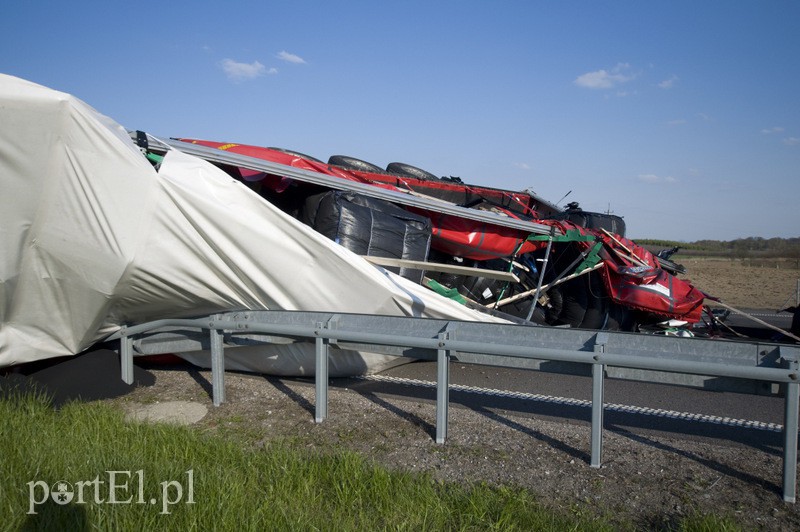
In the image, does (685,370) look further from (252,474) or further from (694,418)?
(252,474)

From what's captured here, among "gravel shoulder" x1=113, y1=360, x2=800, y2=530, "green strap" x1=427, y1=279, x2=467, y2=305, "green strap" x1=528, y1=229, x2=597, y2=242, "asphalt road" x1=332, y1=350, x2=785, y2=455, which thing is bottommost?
"asphalt road" x1=332, y1=350, x2=785, y2=455

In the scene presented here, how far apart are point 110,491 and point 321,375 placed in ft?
5.16

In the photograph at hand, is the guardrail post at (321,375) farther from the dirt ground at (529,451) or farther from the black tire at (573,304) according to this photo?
the black tire at (573,304)

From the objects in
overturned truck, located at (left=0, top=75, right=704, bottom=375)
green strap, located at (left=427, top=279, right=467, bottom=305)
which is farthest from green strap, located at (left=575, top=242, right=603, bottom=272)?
green strap, located at (left=427, top=279, right=467, bottom=305)

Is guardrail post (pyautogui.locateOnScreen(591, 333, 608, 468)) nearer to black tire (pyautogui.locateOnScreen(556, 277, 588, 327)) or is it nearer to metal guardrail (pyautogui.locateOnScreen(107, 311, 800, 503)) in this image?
metal guardrail (pyautogui.locateOnScreen(107, 311, 800, 503))

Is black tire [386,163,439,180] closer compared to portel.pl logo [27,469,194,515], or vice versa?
portel.pl logo [27,469,194,515]

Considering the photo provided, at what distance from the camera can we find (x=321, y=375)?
4.50m

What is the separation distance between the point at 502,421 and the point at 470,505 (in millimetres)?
1490

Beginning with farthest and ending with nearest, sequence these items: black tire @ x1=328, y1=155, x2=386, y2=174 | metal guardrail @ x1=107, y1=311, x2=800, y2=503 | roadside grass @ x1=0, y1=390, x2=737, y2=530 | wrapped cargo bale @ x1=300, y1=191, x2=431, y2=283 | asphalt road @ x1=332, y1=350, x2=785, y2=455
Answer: black tire @ x1=328, y1=155, x2=386, y2=174 < wrapped cargo bale @ x1=300, y1=191, x2=431, y2=283 < asphalt road @ x1=332, y1=350, x2=785, y2=455 < metal guardrail @ x1=107, y1=311, x2=800, y2=503 < roadside grass @ x1=0, y1=390, x2=737, y2=530

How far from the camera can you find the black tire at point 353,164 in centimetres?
1083

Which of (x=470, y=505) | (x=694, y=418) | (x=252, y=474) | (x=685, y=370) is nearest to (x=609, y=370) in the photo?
(x=685, y=370)

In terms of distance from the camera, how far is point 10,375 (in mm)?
4957

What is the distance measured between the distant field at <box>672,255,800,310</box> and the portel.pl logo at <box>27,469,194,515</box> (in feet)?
50.2

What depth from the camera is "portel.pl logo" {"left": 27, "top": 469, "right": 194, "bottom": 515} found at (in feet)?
10.3
